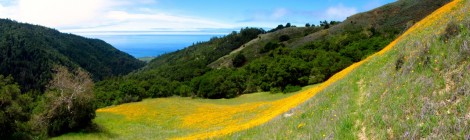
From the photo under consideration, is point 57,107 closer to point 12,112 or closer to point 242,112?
point 12,112

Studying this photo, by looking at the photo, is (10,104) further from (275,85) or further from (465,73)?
(275,85)

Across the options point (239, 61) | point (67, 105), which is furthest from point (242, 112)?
point (239, 61)

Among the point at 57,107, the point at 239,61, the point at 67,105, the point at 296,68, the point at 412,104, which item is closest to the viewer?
the point at 412,104

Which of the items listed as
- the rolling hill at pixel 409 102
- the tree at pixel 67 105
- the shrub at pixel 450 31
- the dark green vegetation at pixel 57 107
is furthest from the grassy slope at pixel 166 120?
the shrub at pixel 450 31

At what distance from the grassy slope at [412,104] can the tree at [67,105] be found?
102 feet

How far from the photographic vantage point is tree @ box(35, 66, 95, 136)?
3912 cm

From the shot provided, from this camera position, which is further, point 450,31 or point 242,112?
point 242,112

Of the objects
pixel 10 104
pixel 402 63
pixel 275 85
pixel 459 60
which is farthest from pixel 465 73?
pixel 275 85

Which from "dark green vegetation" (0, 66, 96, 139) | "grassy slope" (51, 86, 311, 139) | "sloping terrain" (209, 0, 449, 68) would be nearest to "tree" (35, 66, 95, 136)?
"dark green vegetation" (0, 66, 96, 139)

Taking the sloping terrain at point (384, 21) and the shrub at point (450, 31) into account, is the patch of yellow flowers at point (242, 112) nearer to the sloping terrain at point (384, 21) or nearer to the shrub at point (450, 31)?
the shrub at point (450, 31)

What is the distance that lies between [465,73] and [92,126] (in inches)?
1590

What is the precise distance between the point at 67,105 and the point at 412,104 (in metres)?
38.7

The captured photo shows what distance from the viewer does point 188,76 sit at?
547 ft

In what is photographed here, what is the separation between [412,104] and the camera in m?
10.6
